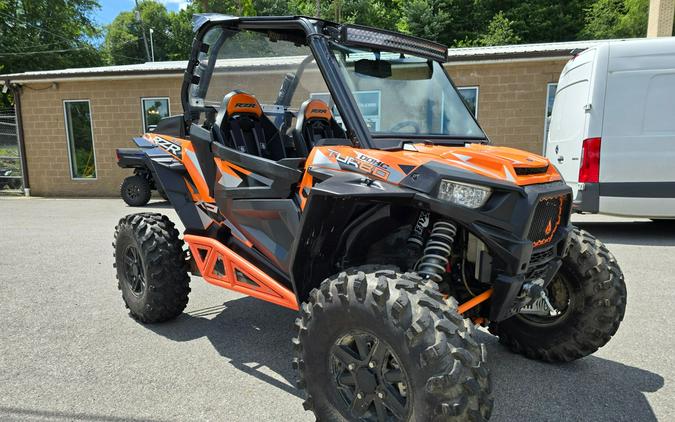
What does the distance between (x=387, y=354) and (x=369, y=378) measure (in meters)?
0.16

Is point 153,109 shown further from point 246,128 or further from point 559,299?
point 559,299

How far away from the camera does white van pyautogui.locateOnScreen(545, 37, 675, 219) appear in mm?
7293

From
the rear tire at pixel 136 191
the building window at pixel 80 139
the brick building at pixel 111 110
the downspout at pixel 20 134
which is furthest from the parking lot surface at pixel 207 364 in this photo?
the downspout at pixel 20 134

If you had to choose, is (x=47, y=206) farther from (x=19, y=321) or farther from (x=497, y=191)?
(x=497, y=191)

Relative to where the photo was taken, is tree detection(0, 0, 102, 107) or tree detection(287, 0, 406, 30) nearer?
tree detection(287, 0, 406, 30)

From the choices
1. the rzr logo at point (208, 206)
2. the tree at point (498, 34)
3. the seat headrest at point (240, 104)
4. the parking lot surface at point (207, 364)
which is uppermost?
the tree at point (498, 34)

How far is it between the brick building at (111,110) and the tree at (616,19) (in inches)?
768

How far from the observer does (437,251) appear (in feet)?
8.36

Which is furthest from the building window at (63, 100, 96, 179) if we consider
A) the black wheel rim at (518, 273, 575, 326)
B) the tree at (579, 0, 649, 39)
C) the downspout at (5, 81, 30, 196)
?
the tree at (579, 0, 649, 39)

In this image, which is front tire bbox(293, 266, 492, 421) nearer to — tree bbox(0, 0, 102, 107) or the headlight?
the headlight

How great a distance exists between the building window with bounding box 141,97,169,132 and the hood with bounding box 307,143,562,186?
516 inches

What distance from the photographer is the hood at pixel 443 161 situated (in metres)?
2.46

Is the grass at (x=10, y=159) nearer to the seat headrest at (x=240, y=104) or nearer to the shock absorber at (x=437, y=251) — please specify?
the seat headrest at (x=240, y=104)

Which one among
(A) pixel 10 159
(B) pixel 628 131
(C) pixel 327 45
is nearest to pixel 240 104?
(C) pixel 327 45
